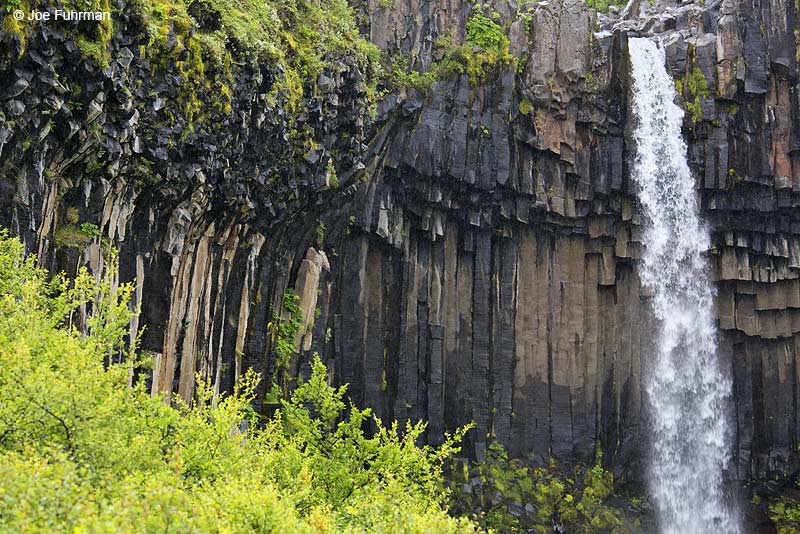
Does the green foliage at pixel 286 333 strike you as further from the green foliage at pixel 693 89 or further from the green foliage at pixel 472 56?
the green foliage at pixel 693 89

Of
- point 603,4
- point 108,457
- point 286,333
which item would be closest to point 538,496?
point 286,333

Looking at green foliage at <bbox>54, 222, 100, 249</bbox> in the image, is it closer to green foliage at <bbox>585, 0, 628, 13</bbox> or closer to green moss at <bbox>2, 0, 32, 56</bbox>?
green moss at <bbox>2, 0, 32, 56</bbox>

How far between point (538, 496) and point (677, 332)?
7.81 metres

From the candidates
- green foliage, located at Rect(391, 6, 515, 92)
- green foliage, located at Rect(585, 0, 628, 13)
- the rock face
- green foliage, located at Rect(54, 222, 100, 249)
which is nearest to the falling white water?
the rock face

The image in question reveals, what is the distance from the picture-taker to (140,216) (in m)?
15.7

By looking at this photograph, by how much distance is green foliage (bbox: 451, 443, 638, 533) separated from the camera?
81.8ft

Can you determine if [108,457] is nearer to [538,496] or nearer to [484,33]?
[538,496]

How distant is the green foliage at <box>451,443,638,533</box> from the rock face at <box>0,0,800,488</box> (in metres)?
0.78

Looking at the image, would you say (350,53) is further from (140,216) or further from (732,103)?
(732,103)

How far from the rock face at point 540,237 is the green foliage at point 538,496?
78 centimetres

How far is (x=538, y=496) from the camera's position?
2566 cm

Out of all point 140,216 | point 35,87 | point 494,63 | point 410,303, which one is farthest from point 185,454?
point 494,63

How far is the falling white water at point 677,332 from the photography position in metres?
26.5

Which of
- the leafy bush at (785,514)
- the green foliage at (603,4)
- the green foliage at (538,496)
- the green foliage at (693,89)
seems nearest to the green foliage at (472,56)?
the green foliage at (693,89)
